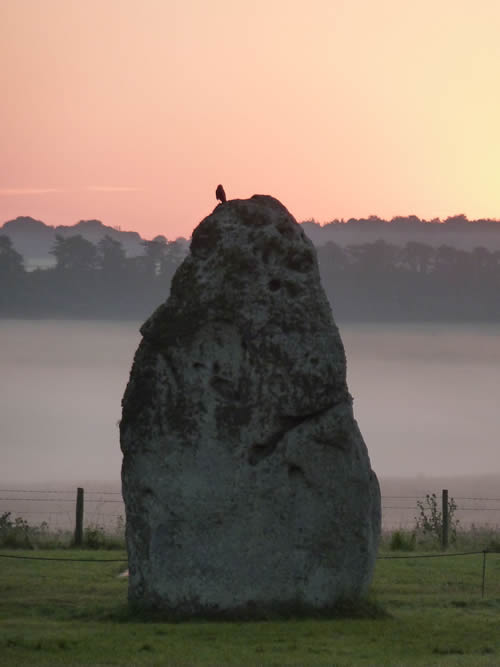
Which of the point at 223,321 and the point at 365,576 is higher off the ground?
the point at 223,321

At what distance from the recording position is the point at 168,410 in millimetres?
17391

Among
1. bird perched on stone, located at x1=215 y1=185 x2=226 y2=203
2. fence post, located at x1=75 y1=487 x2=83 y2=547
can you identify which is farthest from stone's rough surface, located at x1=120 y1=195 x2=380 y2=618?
fence post, located at x1=75 y1=487 x2=83 y2=547

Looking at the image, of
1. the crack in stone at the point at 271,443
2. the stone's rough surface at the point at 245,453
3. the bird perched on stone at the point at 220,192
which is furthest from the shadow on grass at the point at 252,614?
the bird perched on stone at the point at 220,192

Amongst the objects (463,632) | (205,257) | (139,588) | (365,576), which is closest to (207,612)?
(139,588)

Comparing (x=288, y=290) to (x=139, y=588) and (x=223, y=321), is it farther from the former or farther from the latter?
(x=139, y=588)

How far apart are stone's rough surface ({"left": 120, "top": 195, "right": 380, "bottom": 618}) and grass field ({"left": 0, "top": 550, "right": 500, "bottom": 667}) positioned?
57 cm

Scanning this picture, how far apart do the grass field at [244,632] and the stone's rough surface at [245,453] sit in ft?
1.86

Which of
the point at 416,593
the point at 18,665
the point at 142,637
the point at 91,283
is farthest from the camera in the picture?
the point at 91,283

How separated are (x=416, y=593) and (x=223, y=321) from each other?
18.7ft

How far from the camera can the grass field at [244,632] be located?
15273 mm

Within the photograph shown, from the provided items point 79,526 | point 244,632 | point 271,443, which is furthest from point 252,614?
point 79,526

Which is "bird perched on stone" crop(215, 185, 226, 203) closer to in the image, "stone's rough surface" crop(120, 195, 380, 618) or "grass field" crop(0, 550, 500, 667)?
"stone's rough surface" crop(120, 195, 380, 618)

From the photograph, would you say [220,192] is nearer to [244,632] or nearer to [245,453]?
[245,453]

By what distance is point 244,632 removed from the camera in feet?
54.1
